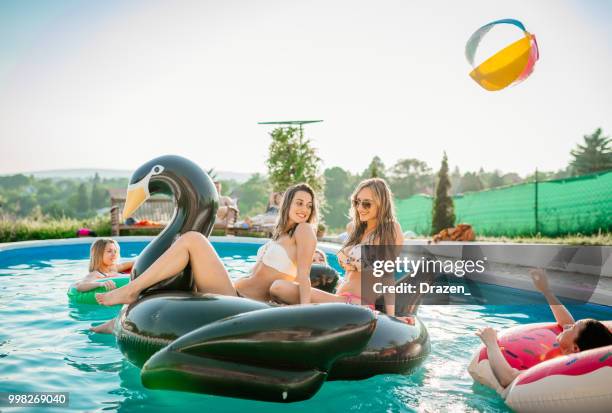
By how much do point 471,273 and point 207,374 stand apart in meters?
6.02

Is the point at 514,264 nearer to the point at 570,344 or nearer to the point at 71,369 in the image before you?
the point at 570,344

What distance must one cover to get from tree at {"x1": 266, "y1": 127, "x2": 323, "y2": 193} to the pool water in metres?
9.97

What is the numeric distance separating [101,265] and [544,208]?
9.31m

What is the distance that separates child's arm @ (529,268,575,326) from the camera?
2918 millimetres

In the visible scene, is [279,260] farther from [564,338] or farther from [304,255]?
[564,338]

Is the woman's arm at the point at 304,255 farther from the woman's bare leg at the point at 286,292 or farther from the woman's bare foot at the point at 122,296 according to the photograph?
the woman's bare foot at the point at 122,296

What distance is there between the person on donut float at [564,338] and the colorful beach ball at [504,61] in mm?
6159

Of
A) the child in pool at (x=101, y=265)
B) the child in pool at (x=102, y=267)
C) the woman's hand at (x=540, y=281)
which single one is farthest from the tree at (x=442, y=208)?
the woman's hand at (x=540, y=281)

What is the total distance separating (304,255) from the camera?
3.39 meters

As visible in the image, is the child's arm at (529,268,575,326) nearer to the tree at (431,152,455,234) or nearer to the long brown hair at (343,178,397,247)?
the long brown hair at (343,178,397,247)

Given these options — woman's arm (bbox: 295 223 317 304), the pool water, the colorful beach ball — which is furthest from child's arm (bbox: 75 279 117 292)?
the colorful beach ball

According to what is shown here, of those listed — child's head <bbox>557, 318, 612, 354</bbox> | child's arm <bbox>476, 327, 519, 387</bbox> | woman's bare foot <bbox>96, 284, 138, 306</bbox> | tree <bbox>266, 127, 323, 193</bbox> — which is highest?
tree <bbox>266, 127, 323, 193</bbox>

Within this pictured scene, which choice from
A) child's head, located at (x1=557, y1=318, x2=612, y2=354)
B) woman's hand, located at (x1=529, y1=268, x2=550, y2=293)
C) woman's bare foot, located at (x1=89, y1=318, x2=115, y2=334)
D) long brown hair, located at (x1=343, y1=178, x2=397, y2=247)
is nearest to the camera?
child's head, located at (x1=557, y1=318, x2=612, y2=354)

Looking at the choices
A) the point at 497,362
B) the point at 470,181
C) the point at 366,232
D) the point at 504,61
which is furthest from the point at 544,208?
the point at 470,181
